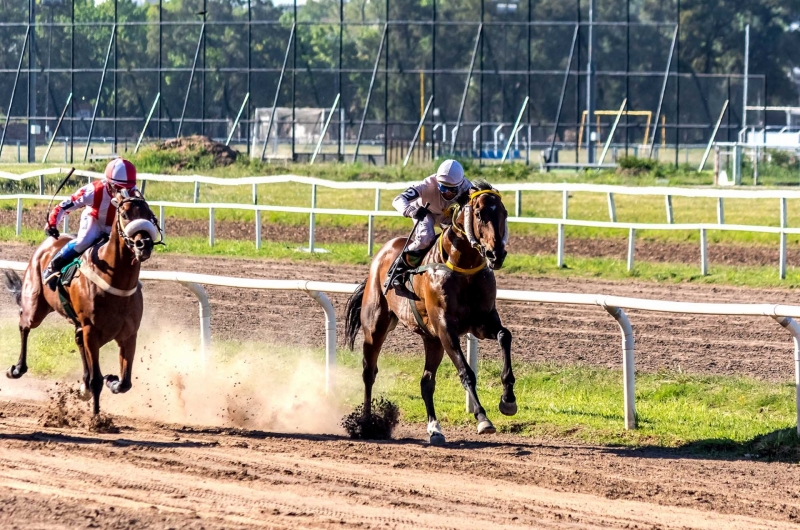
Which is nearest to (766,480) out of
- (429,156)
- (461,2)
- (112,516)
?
(112,516)

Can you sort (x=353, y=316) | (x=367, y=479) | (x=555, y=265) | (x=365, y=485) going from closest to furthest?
(x=365, y=485), (x=367, y=479), (x=353, y=316), (x=555, y=265)

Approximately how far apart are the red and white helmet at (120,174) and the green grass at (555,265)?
313 inches

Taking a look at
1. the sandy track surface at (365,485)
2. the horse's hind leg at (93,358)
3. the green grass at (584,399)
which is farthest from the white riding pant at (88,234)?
the green grass at (584,399)

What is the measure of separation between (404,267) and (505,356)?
1.12 meters

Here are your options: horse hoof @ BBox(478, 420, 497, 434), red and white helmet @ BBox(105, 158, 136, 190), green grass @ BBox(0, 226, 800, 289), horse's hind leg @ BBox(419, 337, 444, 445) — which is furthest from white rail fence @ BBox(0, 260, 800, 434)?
green grass @ BBox(0, 226, 800, 289)

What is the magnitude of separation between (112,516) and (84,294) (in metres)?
3.40

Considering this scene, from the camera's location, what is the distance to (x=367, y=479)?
6.64m

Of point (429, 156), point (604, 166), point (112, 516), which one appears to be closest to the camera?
point (112, 516)

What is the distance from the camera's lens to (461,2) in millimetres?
62000

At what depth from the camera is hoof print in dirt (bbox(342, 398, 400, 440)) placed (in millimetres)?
8445

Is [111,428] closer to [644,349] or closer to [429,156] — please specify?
[644,349]

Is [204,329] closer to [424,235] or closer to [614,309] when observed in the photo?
[424,235]

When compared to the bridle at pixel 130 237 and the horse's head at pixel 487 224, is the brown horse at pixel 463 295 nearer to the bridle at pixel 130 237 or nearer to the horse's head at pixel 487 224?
the horse's head at pixel 487 224

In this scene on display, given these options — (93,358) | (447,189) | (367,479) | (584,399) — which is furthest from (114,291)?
(584,399)
